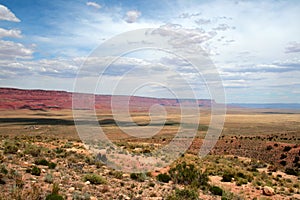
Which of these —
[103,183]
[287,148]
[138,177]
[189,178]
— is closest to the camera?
[103,183]

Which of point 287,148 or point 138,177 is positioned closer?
point 138,177

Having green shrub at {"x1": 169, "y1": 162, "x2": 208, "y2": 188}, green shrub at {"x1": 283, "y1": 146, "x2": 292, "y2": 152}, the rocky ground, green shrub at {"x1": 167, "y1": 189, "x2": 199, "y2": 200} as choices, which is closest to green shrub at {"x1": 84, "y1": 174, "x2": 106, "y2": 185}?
the rocky ground

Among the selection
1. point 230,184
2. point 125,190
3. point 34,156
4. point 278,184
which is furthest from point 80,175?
point 278,184

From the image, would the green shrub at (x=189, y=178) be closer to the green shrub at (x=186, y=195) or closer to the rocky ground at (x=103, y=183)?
the rocky ground at (x=103, y=183)

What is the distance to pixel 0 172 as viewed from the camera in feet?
37.1

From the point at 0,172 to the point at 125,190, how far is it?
5159 millimetres

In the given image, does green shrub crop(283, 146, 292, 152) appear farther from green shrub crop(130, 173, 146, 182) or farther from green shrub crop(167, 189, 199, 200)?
green shrub crop(167, 189, 199, 200)

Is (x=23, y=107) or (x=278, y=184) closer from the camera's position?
(x=278, y=184)

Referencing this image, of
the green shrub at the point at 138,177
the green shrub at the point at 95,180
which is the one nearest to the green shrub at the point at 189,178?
the green shrub at the point at 138,177

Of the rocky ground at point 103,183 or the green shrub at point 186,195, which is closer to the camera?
the rocky ground at point 103,183

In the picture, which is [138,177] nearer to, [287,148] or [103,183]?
[103,183]

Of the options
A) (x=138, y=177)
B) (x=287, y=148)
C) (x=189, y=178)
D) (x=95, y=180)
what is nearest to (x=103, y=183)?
(x=95, y=180)

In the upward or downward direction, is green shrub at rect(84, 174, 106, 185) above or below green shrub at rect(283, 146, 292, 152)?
above

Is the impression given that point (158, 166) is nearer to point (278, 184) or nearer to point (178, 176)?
point (178, 176)
